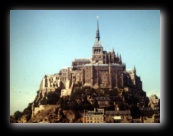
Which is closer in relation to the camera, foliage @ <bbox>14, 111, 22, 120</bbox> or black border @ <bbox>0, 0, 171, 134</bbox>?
black border @ <bbox>0, 0, 171, 134</bbox>

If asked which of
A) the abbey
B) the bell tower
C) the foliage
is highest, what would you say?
the bell tower

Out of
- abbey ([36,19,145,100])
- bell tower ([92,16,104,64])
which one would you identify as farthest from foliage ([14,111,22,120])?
bell tower ([92,16,104,64])

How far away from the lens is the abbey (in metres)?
8.49

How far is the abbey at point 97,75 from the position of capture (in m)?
8.49

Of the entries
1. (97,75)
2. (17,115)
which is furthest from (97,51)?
(17,115)

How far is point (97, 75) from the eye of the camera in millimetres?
8617

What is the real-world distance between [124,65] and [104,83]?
0.59m

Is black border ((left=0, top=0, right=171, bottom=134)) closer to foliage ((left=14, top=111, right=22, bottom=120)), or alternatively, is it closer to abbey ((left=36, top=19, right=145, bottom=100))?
foliage ((left=14, top=111, right=22, bottom=120))
